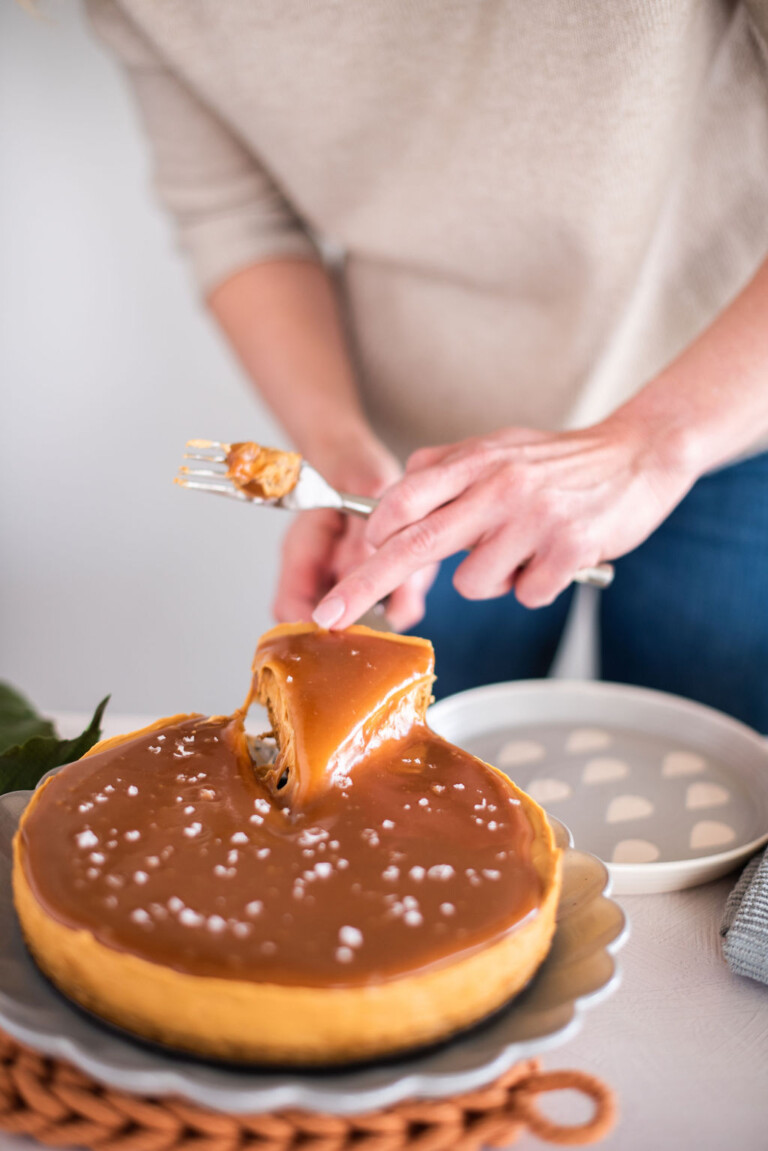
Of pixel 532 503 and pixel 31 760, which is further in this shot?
pixel 532 503

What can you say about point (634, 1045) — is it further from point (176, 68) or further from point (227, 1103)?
point (176, 68)

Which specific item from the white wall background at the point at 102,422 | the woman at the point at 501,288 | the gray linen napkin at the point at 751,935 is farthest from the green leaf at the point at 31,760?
the white wall background at the point at 102,422

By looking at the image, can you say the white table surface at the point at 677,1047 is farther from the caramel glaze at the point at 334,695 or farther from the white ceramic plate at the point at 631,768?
the caramel glaze at the point at 334,695

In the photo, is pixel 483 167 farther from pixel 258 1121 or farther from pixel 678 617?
pixel 258 1121

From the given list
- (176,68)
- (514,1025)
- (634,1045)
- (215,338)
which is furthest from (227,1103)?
(215,338)

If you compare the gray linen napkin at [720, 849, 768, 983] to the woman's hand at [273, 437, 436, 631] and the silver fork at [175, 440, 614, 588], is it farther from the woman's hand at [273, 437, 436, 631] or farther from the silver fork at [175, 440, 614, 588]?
the woman's hand at [273, 437, 436, 631]

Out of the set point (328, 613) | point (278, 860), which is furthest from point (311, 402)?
point (278, 860)
